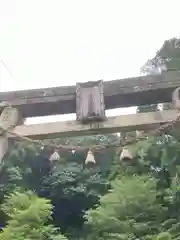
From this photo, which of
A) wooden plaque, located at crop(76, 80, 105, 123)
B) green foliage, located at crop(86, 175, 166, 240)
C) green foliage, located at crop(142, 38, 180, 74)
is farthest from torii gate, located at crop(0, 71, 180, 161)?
green foliage, located at crop(142, 38, 180, 74)

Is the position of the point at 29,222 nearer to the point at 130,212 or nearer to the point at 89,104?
the point at 130,212

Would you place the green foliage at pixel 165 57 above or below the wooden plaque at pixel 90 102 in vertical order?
above

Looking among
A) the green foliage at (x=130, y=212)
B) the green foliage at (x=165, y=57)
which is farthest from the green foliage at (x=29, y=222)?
the green foliage at (x=165, y=57)

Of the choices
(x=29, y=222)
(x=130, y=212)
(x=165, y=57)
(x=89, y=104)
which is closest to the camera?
(x=89, y=104)

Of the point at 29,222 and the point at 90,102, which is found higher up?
the point at 29,222

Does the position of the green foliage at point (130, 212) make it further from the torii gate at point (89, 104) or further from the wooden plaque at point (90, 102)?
the wooden plaque at point (90, 102)

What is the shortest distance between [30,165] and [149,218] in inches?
267

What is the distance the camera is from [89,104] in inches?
179

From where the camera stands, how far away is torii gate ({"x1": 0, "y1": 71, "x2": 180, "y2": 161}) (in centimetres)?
448

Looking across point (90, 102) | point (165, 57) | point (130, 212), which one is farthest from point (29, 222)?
point (90, 102)

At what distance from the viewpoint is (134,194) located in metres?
10.3

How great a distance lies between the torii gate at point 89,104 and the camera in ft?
14.7

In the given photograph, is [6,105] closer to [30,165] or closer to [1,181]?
[1,181]

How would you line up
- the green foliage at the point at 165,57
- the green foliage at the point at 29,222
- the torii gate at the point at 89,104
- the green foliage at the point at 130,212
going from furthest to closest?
the green foliage at the point at 165,57
the green foliage at the point at 29,222
the green foliage at the point at 130,212
the torii gate at the point at 89,104
